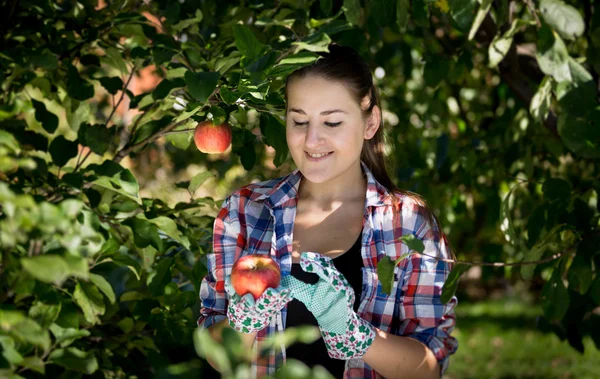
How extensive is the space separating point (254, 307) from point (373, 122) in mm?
647

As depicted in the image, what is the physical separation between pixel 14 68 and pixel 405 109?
1.84m

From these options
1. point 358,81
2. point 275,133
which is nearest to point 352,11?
point 358,81

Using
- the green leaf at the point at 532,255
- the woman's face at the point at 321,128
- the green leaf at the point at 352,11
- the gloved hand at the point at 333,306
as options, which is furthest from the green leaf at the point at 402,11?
the gloved hand at the point at 333,306

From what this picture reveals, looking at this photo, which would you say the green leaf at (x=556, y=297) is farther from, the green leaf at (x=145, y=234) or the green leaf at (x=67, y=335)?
the green leaf at (x=67, y=335)

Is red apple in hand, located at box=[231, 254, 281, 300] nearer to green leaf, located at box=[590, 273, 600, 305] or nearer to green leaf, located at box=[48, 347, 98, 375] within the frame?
green leaf, located at box=[48, 347, 98, 375]

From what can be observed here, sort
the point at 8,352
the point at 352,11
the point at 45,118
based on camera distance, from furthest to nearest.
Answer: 1. the point at 45,118
2. the point at 352,11
3. the point at 8,352

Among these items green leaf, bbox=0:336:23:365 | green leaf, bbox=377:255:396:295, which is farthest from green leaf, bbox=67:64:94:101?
green leaf, bbox=0:336:23:365

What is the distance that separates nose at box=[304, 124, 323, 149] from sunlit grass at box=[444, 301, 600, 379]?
2.99 m

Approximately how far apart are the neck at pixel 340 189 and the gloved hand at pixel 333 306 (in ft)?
1.25

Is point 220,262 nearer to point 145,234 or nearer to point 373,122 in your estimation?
point 145,234

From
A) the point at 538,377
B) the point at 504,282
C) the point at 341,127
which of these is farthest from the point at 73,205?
the point at 504,282

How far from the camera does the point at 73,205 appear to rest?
3.32 feet

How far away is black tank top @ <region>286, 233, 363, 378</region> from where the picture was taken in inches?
69.6

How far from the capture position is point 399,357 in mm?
1658
